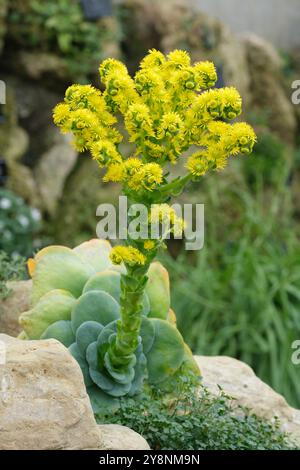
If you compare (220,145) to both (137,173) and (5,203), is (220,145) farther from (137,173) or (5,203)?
(5,203)

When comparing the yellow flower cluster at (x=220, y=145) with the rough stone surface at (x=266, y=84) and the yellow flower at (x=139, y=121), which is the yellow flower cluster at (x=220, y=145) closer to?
the yellow flower at (x=139, y=121)

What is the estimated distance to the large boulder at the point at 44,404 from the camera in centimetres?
190

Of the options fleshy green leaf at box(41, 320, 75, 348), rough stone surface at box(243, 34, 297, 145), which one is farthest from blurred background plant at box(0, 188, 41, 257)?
fleshy green leaf at box(41, 320, 75, 348)

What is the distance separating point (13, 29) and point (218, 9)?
2.62 m

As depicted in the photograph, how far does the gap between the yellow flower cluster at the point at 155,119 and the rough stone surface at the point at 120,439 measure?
0.57m

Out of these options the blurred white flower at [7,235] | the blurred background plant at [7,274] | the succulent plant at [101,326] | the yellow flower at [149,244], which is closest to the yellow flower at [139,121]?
the yellow flower at [149,244]

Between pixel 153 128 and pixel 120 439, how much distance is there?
743mm

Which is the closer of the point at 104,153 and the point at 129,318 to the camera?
the point at 104,153

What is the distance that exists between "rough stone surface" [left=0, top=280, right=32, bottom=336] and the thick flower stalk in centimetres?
66

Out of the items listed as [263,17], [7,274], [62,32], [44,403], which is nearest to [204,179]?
[62,32]

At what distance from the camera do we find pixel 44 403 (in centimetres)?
193

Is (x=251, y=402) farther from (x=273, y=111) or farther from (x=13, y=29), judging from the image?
(x=273, y=111)

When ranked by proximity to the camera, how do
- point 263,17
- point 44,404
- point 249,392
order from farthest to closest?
1. point 263,17
2. point 249,392
3. point 44,404
